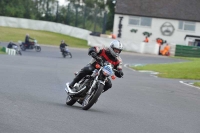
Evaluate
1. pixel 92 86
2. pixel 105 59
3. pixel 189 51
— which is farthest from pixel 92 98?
pixel 189 51

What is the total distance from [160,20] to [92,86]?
5777cm

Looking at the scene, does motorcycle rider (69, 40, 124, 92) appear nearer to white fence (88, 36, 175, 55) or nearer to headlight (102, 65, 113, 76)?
headlight (102, 65, 113, 76)

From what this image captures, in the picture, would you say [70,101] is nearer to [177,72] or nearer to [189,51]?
[177,72]

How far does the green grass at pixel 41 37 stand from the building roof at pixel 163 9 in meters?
7.47

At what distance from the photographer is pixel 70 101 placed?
13086 millimetres

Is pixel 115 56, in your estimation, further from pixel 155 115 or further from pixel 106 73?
pixel 155 115

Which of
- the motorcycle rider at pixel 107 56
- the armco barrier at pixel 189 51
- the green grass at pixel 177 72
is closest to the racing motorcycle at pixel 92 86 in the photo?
the motorcycle rider at pixel 107 56

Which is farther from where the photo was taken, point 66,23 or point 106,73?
point 66,23

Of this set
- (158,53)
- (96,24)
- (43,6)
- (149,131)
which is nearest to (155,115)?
(149,131)

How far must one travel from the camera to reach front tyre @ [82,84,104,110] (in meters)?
11.9

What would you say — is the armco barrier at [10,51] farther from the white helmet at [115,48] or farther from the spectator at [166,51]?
the white helmet at [115,48]

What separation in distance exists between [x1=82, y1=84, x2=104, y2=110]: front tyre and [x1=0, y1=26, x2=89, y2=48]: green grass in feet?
149

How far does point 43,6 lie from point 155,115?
6372 cm

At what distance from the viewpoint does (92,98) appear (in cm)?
1195
